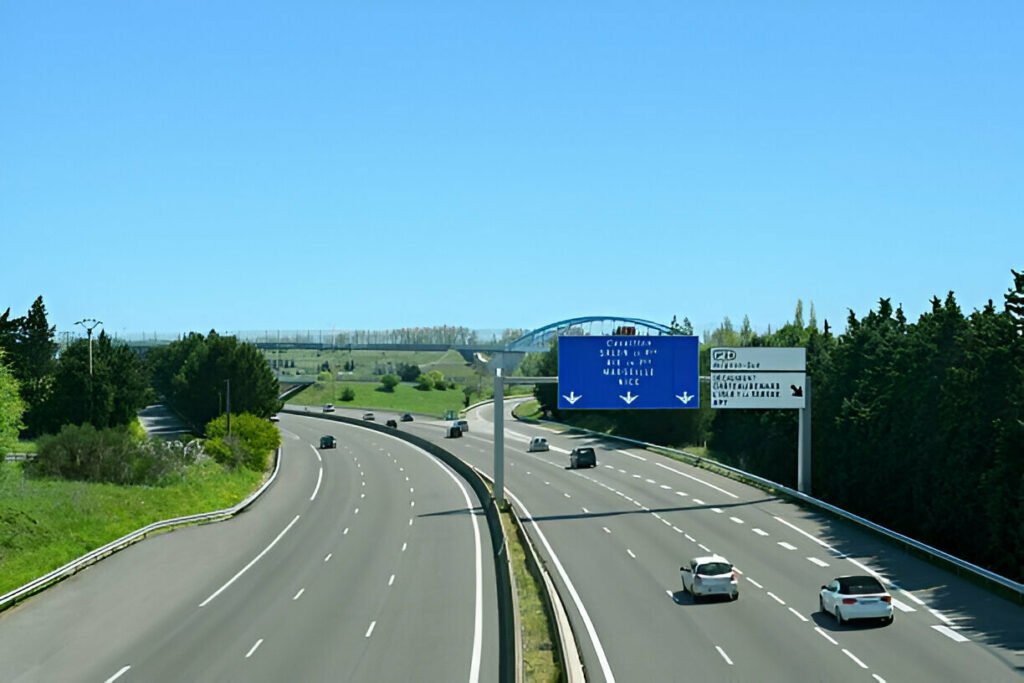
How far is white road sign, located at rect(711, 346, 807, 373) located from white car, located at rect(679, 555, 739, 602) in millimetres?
23854

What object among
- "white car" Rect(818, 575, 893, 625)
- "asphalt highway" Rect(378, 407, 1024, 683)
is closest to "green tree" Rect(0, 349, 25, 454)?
"asphalt highway" Rect(378, 407, 1024, 683)

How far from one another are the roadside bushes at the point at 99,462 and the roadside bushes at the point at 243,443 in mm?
8393

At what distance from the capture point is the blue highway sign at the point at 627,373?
176 feet

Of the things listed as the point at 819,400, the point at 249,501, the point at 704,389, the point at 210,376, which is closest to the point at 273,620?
the point at 249,501

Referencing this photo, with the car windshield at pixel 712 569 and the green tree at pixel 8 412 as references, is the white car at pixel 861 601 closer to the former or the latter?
the car windshield at pixel 712 569

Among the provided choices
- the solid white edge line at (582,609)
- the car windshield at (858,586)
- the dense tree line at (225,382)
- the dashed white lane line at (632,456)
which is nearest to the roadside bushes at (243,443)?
the dense tree line at (225,382)

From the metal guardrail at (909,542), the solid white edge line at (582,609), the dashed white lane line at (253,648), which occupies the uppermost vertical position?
Result: the metal guardrail at (909,542)

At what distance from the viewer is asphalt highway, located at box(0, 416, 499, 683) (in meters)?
25.9

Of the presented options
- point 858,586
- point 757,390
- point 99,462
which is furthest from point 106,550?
point 757,390

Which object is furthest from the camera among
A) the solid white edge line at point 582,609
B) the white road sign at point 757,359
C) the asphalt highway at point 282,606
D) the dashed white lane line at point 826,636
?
the white road sign at point 757,359

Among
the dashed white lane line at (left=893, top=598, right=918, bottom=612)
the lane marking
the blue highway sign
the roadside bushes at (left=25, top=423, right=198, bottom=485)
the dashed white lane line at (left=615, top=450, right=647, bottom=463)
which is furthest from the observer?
the dashed white lane line at (left=615, top=450, right=647, bottom=463)

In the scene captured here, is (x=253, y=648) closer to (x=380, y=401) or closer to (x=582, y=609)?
(x=582, y=609)

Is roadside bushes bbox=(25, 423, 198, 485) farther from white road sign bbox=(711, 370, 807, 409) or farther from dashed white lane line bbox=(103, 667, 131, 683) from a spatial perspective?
dashed white lane line bbox=(103, 667, 131, 683)

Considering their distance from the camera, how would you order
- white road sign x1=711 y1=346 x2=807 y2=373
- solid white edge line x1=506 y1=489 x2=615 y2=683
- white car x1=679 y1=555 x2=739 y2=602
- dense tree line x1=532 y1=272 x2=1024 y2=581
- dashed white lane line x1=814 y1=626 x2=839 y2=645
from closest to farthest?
solid white edge line x1=506 y1=489 x2=615 y2=683 → dashed white lane line x1=814 y1=626 x2=839 y2=645 → white car x1=679 y1=555 x2=739 y2=602 → dense tree line x1=532 y1=272 x2=1024 y2=581 → white road sign x1=711 y1=346 x2=807 y2=373
